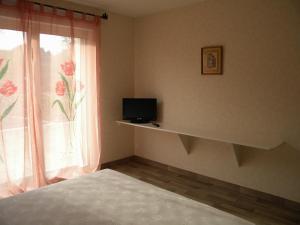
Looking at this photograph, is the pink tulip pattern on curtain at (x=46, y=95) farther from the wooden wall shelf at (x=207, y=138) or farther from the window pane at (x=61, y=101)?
the wooden wall shelf at (x=207, y=138)

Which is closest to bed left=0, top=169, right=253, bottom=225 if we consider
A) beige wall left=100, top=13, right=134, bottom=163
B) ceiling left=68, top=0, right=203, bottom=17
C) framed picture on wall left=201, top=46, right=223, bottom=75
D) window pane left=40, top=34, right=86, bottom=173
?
window pane left=40, top=34, right=86, bottom=173

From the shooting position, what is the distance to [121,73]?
4.25m

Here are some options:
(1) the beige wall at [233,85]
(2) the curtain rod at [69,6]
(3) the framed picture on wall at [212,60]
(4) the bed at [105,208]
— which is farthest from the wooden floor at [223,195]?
(2) the curtain rod at [69,6]

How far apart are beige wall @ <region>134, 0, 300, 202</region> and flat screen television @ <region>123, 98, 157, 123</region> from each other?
20 cm

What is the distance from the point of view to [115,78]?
4.16 metres

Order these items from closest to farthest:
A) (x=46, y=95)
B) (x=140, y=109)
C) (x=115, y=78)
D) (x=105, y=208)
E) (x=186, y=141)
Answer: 1. (x=105, y=208)
2. (x=46, y=95)
3. (x=186, y=141)
4. (x=140, y=109)
5. (x=115, y=78)

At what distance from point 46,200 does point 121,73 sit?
9.11 feet

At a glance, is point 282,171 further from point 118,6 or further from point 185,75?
point 118,6

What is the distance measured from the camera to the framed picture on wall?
130 inches

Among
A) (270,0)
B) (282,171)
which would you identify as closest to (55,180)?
(282,171)

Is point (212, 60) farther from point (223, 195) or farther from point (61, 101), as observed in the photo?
Answer: point (61, 101)

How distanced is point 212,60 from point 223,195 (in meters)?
1.75

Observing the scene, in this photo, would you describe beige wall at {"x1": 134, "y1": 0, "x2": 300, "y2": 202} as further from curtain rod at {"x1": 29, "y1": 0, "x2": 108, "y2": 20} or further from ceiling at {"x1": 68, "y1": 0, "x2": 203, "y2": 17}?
curtain rod at {"x1": 29, "y1": 0, "x2": 108, "y2": 20}

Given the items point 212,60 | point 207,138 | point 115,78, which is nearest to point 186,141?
point 207,138
